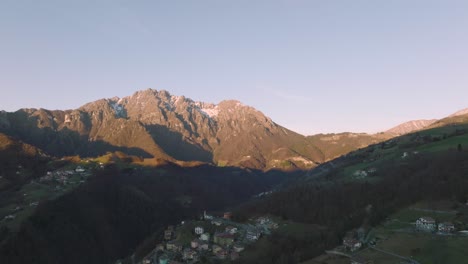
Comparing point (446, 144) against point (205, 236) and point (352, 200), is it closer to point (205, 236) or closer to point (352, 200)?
point (352, 200)

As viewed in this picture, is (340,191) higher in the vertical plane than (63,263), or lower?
higher

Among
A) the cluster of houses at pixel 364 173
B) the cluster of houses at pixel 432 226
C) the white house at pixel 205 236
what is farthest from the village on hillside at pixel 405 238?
the cluster of houses at pixel 364 173

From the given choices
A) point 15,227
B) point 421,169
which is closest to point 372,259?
point 421,169

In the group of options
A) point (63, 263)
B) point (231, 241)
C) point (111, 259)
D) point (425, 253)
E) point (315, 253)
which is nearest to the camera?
point (425, 253)

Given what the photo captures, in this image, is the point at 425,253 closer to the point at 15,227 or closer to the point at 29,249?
the point at 29,249

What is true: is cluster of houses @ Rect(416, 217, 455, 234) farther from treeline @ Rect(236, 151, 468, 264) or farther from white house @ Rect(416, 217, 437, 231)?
treeline @ Rect(236, 151, 468, 264)

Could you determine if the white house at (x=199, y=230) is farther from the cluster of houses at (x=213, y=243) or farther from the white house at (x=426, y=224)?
Answer: the white house at (x=426, y=224)
